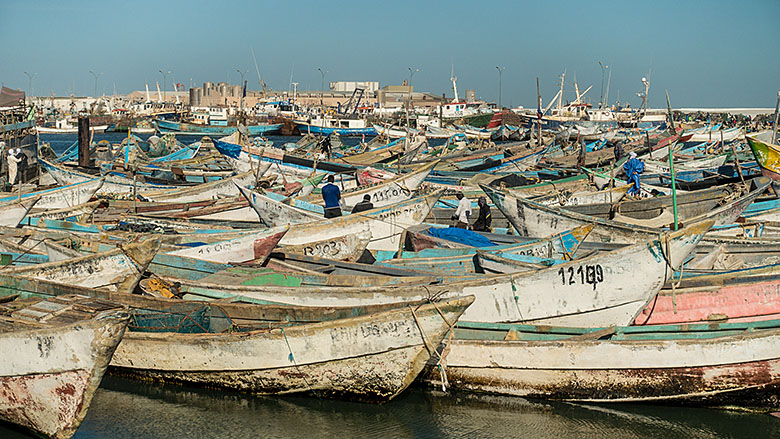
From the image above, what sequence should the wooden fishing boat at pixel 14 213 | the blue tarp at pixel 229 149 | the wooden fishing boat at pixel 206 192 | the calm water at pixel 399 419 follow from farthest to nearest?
the blue tarp at pixel 229 149 < the wooden fishing boat at pixel 206 192 < the wooden fishing boat at pixel 14 213 < the calm water at pixel 399 419

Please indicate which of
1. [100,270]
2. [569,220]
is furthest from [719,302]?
[100,270]

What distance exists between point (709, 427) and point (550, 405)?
1.97m

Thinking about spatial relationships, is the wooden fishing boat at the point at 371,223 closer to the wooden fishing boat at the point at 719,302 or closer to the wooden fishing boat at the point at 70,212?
the wooden fishing boat at the point at 70,212

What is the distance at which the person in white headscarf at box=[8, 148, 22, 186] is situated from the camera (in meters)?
25.6

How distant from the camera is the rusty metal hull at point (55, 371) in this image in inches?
302

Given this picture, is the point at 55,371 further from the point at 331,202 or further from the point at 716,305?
the point at 716,305

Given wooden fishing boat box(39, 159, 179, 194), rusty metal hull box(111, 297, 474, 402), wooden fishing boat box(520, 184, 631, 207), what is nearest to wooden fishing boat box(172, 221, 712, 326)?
rusty metal hull box(111, 297, 474, 402)

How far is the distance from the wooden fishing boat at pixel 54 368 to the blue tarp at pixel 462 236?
25.0ft

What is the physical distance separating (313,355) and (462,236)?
5957 mm

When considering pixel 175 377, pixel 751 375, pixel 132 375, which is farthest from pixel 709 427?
A: pixel 132 375

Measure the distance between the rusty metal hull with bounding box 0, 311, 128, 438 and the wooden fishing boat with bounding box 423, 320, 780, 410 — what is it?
14.2 feet

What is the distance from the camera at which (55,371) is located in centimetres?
790

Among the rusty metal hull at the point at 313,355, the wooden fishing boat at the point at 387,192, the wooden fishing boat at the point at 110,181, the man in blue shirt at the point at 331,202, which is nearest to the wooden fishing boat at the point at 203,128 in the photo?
the wooden fishing boat at the point at 110,181

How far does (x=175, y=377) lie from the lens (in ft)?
33.0
